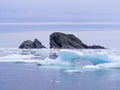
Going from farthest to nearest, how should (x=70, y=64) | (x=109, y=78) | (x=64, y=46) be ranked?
(x=64, y=46) < (x=70, y=64) < (x=109, y=78)

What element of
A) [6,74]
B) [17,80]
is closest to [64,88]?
[17,80]

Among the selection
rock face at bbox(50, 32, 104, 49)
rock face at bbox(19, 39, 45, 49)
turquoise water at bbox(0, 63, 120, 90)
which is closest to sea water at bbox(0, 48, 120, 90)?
turquoise water at bbox(0, 63, 120, 90)

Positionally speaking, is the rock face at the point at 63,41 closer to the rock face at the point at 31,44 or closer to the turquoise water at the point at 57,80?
the rock face at the point at 31,44

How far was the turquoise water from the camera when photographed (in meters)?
16.9

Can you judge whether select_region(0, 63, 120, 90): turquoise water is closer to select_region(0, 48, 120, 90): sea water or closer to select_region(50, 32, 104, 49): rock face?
select_region(0, 48, 120, 90): sea water

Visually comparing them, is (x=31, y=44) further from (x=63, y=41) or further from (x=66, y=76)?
(x=66, y=76)

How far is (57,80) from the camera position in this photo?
18.8 metres

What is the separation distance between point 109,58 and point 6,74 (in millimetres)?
5176

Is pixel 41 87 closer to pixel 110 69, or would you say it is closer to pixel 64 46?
pixel 110 69

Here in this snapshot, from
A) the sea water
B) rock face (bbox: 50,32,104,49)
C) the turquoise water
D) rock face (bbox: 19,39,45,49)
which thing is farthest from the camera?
rock face (bbox: 19,39,45,49)

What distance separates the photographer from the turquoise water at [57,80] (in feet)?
55.4

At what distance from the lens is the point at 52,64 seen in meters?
25.6

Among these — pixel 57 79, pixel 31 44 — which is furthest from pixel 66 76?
pixel 31 44

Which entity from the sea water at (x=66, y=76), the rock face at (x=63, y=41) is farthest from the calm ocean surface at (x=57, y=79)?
the rock face at (x=63, y=41)
